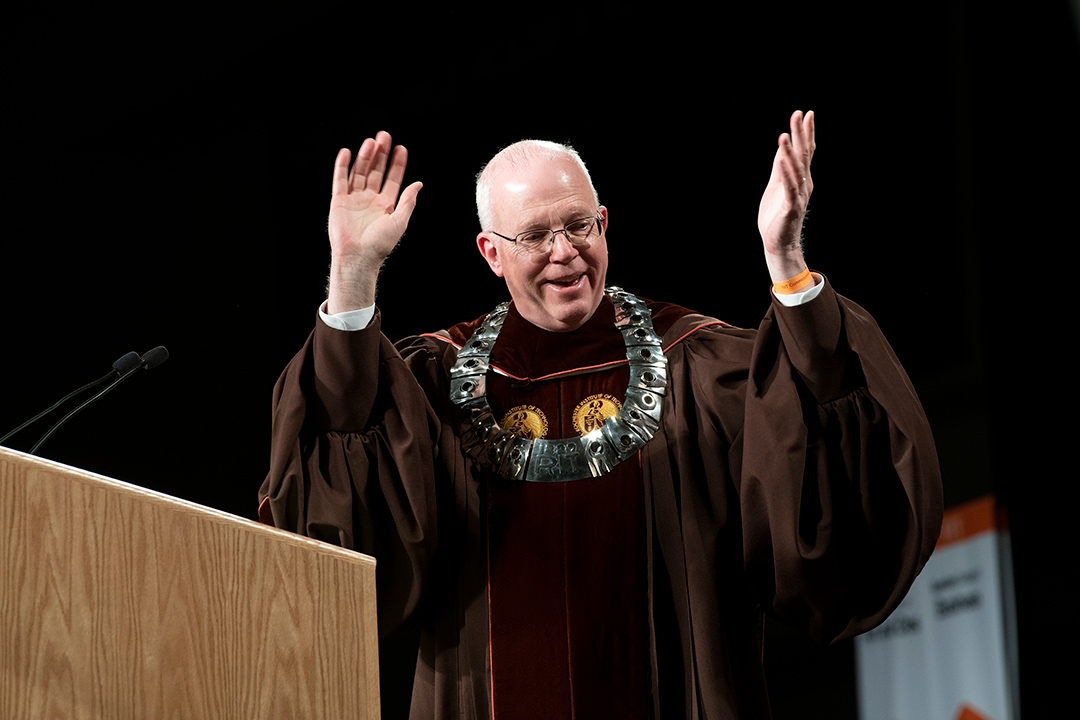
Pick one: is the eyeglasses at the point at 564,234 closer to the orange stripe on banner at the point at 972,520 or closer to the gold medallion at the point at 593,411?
the gold medallion at the point at 593,411

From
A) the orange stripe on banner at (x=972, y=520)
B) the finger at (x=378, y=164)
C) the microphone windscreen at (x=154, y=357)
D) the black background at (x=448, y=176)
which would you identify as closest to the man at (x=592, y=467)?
the finger at (x=378, y=164)

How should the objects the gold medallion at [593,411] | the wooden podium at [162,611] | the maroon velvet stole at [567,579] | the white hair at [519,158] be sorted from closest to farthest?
1. the wooden podium at [162,611]
2. the maroon velvet stole at [567,579]
3. the gold medallion at [593,411]
4. the white hair at [519,158]

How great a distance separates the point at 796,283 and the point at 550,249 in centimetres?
68

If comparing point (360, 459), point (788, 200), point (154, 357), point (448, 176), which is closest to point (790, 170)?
point (788, 200)

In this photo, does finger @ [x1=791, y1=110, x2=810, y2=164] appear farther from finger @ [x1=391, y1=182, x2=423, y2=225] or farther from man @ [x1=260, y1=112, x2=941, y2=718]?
finger @ [x1=391, y1=182, x2=423, y2=225]

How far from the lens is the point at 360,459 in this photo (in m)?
2.50

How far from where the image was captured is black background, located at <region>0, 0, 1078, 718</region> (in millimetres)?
3932

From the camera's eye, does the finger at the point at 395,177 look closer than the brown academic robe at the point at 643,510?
No

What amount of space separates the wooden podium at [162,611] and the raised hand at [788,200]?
1.00 meters

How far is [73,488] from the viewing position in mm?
1671

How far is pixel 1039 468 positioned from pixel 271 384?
2.49 metres

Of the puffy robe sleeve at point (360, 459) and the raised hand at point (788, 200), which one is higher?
the raised hand at point (788, 200)

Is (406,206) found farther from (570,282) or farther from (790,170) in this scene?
(790,170)

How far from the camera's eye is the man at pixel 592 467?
2.31 meters
